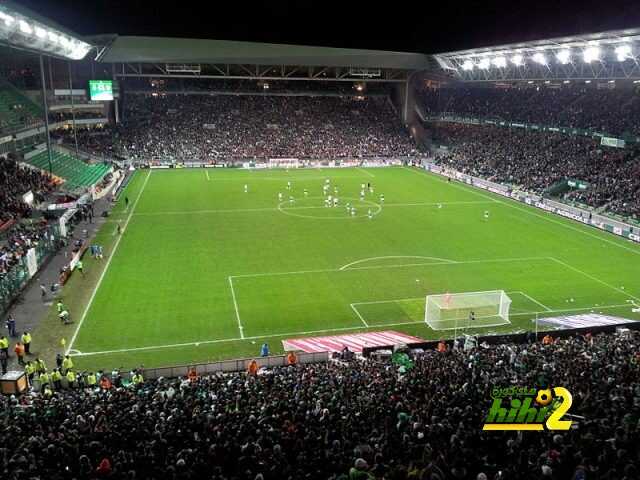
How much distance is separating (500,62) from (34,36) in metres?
46.1

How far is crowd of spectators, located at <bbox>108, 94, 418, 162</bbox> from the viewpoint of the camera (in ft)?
248

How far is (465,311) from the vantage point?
83.9 feet

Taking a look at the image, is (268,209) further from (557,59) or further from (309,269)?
(557,59)

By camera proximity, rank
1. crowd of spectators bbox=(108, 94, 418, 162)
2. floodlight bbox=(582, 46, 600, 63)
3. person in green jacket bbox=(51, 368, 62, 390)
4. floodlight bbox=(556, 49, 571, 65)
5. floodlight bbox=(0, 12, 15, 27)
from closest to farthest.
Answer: person in green jacket bbox=(51, 368, 62, 390), floodlight bbox=(0, 12, 15, 27), floodlight bbox=(582, 46, 600, 63), floodlight bbox=(556, 49, 571, 65), crowd of spectators bbox=(108, 94, 418, 162)

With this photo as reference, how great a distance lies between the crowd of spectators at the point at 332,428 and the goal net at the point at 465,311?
7.94 meters

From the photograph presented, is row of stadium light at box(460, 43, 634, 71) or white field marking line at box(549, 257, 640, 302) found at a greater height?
row of stadium light at box(460, 43, 634, 71)

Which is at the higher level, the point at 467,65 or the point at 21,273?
the point at 467,65

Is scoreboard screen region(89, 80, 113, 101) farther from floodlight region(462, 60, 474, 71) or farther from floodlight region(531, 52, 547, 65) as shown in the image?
floodlight region(531, 52, 547, 65)

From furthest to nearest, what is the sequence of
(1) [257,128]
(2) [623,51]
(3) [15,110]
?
(1) [257,128] → (3) [15,110] → (2) [623,51]

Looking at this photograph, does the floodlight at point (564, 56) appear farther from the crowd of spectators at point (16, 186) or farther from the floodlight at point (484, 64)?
the crowd of spectators at point (16, 186)

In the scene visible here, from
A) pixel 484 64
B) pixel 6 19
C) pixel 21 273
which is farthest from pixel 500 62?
pixel 21 273

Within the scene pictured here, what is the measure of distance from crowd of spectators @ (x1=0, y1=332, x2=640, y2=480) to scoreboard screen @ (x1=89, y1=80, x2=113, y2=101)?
57.1 meters

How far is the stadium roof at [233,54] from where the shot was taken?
71.4 m

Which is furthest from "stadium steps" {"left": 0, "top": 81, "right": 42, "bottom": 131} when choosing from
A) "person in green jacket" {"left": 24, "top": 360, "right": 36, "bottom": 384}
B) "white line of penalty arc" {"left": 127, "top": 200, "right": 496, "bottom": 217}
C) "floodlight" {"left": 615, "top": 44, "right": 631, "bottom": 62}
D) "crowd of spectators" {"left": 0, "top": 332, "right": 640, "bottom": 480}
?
"floodlight" {"left": 615, "top": 44, "right": 631, "bottom": 62}
